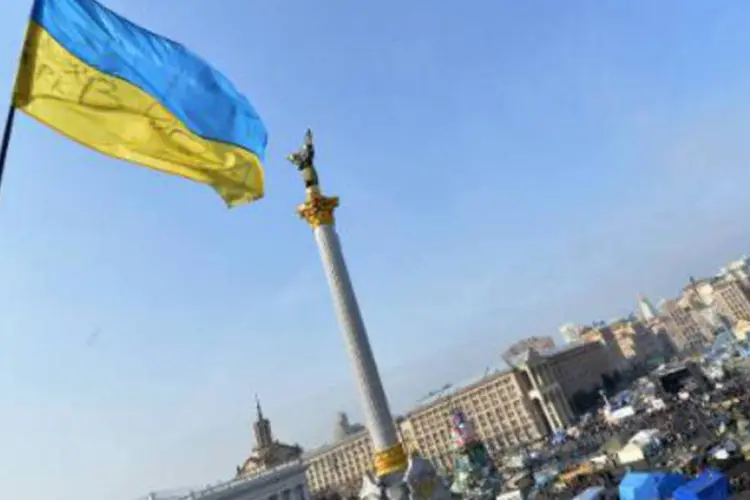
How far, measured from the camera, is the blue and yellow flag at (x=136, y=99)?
25.7ft

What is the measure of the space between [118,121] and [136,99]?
1.48 ft

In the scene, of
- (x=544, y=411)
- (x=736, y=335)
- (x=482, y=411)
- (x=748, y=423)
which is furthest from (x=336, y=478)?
(x=748, y=423)

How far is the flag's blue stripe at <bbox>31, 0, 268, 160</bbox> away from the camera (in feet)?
26.7

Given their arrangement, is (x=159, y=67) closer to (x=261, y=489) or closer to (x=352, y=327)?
(x=352, y=327)

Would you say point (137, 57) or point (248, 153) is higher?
point (137, 57)

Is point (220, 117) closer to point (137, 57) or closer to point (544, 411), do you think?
point (137, 57)

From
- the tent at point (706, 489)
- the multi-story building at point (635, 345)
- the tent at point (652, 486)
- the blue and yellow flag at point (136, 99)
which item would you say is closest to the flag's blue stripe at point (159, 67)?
the blue and yellow flag at point (136, 99)

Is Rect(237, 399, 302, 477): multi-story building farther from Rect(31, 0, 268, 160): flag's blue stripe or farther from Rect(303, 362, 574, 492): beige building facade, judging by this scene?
Rect(31, 0, 268, 160): flag's blue stripe

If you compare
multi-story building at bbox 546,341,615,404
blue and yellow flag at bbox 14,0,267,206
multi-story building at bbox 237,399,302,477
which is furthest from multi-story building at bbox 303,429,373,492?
blue and yellow flag at bbox 14,0,267,206

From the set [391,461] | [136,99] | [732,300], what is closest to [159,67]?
[136,99]

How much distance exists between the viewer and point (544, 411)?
11250 cm

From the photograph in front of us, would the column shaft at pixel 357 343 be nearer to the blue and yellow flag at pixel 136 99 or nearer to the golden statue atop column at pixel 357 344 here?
the golden statue atop column at pixel 357 344

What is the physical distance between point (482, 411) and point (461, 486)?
6113 cm

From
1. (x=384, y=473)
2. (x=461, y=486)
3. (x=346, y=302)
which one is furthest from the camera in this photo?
(x=461, y=486)
